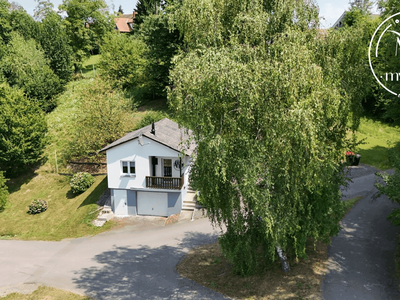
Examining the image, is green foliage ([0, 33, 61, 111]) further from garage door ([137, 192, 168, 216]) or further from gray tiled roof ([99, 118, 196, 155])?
garage door ([137, 192, 168, 216])

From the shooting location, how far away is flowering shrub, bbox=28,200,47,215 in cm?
3033

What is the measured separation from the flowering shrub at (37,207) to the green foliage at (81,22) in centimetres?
3396

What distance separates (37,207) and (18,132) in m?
8.92

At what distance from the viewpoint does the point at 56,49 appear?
52.5m

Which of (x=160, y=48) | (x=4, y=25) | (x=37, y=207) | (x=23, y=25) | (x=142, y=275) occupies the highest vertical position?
(x=23, y=25)

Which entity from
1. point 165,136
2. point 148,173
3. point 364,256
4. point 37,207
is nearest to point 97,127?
point 37,207

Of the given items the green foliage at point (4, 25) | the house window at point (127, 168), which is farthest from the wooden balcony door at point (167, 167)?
the green foliage at point (4, 25)

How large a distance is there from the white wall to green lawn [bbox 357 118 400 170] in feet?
60.5

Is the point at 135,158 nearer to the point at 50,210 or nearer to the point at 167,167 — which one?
the point at 167,167

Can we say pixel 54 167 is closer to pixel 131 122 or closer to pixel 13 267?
pixel 131 122

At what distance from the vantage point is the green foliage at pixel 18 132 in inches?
1336

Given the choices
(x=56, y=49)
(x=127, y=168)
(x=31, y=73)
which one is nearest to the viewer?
(x=127, y=168)

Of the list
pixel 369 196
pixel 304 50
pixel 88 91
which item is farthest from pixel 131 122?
pixel 304 50

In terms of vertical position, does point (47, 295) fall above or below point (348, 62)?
below
